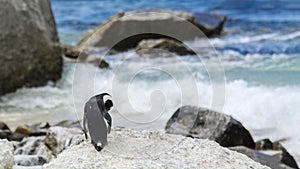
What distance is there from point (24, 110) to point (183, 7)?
11152mm

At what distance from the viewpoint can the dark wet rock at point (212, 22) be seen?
14.2 metres

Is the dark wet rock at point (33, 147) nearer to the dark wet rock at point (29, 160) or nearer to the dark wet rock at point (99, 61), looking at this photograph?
the dark wet rock at point (29, 160)

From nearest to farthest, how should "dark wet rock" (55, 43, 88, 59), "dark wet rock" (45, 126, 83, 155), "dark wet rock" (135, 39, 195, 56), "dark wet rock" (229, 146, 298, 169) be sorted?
"dark wet rock" (229, 146, 298, 169)
"dark wet rock" (45, 126, 83, 155)
"dark wet rock" (55, 43, 88, 59)
"dark wet rock" (135, 39, 195, 56)

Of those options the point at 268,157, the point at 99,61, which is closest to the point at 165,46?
the point at 99,61

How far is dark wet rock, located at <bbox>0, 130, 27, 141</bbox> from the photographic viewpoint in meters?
6.77

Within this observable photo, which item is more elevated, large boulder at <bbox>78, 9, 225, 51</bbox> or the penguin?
the penguin

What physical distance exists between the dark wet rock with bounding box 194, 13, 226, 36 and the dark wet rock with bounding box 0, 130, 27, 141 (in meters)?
7.79

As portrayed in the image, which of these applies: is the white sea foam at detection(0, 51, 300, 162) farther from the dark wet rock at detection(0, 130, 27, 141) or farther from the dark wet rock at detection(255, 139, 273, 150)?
the dark wet rock at detection(0, 130, 27, 141)

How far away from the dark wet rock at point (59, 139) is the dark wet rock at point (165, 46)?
18.3ft

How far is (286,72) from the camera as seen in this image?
1014 centimetres

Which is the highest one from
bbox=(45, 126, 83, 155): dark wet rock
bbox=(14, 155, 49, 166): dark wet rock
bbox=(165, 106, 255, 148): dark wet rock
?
bbox=(165, 106, 255, 148): dark wet rock

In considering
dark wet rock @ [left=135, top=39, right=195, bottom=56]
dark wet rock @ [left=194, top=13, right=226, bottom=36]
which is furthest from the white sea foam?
dark wet rock @ [left=194, top=13, right=226, bottom=36]

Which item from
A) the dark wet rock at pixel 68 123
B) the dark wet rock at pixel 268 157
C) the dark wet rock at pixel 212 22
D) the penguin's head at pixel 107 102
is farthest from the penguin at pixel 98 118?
the dark wet rock at pixel 212 22

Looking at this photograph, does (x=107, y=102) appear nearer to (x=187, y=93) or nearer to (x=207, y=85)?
(x=187, y=93)
